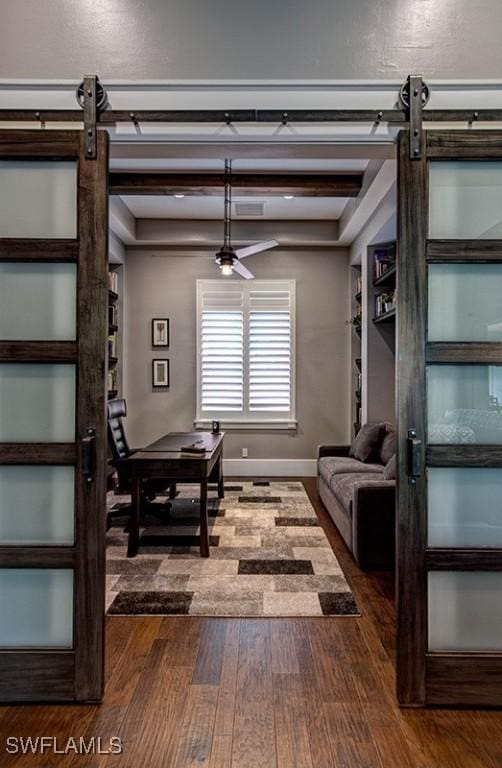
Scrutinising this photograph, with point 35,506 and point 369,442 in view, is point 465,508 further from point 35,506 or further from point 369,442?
→ point 369,442

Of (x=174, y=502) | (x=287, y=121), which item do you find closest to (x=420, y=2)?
(x=287, y=121)

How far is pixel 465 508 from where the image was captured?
2.19 meters

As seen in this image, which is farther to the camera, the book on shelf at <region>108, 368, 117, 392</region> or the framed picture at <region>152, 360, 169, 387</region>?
the framed picture at <region>152, 360, 169, 387</region>

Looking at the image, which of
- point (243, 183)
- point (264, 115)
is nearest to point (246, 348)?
point (243, 183)

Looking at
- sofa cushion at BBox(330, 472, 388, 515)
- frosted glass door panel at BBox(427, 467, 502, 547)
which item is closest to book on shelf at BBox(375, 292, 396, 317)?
sofa cushion at BBox(330, 472, 388, 515)

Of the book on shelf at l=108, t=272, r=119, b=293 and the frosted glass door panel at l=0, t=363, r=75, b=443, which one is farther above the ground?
the book on shelf at l=108, t=272, r=119, b=293

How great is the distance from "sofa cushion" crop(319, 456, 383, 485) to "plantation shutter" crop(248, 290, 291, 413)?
1.71m

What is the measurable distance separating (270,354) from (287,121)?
4926 mm

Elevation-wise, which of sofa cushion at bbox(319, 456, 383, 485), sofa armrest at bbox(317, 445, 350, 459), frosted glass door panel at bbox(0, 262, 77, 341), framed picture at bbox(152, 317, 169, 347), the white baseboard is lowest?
the white baseboard

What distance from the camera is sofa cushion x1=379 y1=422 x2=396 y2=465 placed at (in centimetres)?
509

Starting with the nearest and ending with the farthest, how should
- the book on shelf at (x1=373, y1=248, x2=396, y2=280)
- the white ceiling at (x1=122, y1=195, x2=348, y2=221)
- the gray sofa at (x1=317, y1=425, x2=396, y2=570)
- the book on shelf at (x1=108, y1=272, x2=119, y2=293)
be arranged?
the gray sofa at (x1=317, y1=425, x2=396, y2=570)
the book on shelf at (x1=373, y1=248, x2=396, y2=280)
the white ceiling at (x1=122, y1=195, x2=348, y2=221)
the book on shelf at (x1=108, y1=272, x2=119, y2=293)

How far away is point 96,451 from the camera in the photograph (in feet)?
7.02

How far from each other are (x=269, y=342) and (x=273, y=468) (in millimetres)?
1858

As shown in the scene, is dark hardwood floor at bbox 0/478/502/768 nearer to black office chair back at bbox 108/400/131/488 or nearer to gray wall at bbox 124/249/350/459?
black office chair back at bbox 108/400/131/488
